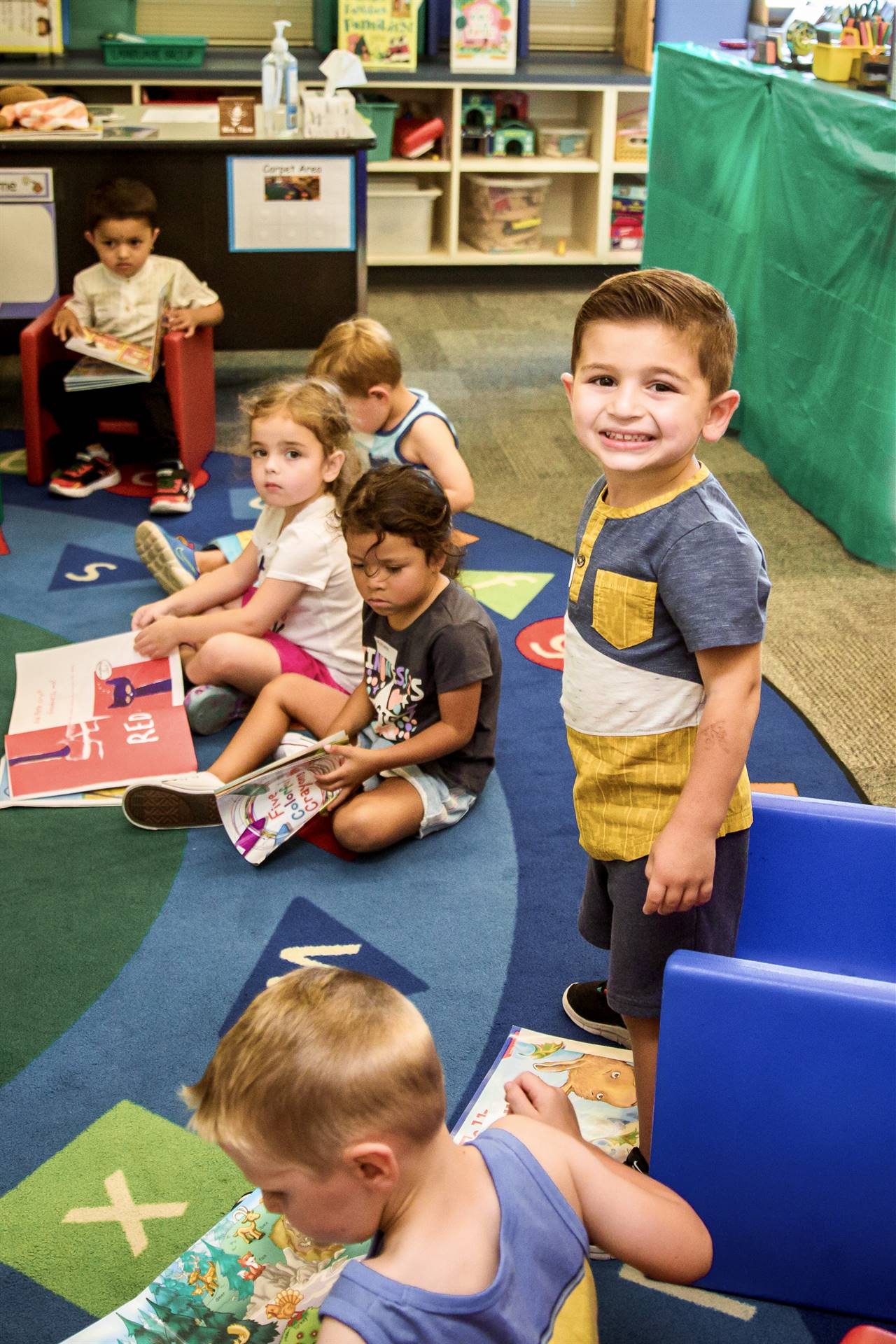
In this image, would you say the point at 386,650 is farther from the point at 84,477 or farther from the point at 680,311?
the point at 84,477

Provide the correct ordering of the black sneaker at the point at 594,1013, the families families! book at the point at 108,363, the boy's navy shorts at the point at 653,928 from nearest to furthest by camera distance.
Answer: the boy's navy shorts at the point at 653,928, the black sneaker at the point at 594,1013, the families families! book at the point at 108,363

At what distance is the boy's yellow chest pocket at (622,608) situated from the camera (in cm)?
112

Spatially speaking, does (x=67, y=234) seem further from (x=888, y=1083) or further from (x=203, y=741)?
(x=888, y=1083)

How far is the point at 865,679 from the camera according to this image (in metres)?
2.36

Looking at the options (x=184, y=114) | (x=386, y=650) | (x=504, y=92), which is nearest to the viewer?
(x=386, y=650)

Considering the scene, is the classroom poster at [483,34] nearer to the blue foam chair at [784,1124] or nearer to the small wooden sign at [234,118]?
the small wooden sign at [234,118]

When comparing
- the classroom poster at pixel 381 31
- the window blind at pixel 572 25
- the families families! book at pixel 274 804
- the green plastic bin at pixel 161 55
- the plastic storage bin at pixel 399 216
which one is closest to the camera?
the families families! book at pixel 274 804

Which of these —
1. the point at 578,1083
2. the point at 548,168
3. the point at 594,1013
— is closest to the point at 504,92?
the point at 548,168

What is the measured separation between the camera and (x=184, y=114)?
3.62 m

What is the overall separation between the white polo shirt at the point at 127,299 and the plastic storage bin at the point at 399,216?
1840 millimetres

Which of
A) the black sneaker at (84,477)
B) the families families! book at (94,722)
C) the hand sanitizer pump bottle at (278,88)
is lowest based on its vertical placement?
the families families! book at (94,722)

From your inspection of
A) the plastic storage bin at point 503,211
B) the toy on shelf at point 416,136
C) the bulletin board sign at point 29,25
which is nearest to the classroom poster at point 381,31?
the toy on shelf at point 416,136

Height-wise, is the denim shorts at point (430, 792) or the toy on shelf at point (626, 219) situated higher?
the toy on shelf at point (626, 219)

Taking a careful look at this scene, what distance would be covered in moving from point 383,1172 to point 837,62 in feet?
9.70
